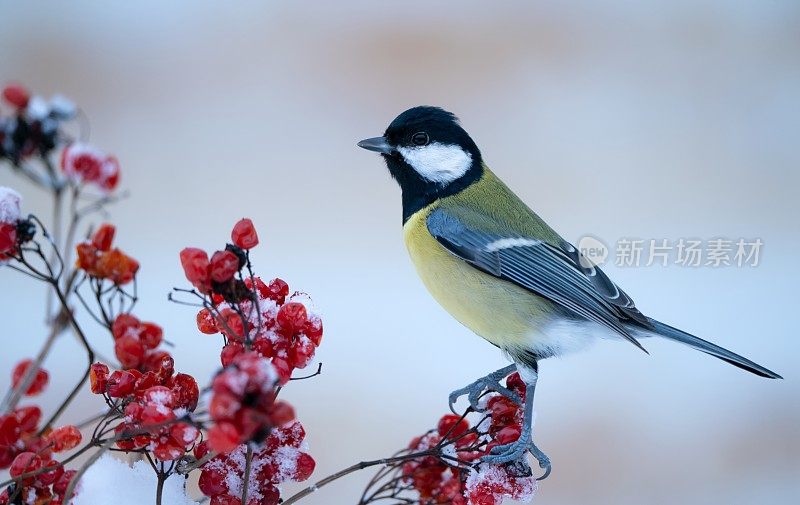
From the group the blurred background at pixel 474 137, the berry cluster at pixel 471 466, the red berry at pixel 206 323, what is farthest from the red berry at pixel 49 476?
the blurred background at pixel 474 137

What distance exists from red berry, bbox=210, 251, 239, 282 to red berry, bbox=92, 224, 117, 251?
1.9 inches

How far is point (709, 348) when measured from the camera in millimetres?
671

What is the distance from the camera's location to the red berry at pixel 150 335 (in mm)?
388

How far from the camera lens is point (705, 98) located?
1605 mm

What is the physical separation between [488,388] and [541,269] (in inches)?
7.9

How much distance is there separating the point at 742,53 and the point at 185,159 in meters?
1.17

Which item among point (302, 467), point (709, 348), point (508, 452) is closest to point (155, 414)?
point (302, 467)

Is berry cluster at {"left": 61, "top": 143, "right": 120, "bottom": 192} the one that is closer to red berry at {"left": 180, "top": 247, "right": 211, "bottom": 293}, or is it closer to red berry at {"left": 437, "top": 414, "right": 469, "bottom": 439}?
red berry at {"left": 180, "top": 247, "right": 211, "bottom": 293}

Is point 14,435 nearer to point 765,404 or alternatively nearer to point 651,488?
point 651,488

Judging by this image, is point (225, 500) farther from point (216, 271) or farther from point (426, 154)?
point (426, 154)

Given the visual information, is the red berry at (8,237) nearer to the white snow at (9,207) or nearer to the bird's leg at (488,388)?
the white snow at (9,207)

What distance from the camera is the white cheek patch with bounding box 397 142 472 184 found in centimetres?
72

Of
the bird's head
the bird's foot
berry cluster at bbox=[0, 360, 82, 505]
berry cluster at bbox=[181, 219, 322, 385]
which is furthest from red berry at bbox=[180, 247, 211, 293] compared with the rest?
the bird's head

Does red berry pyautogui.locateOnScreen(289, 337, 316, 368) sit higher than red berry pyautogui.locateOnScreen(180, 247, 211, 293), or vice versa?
red berry pyautogui.locateOnScreen(180, 247, 211, 293)
